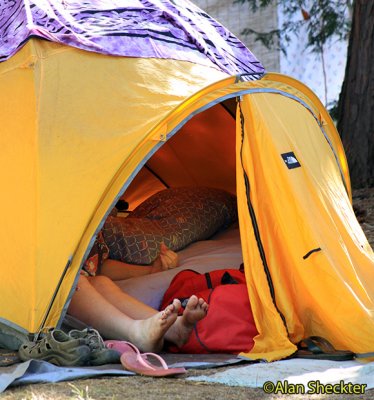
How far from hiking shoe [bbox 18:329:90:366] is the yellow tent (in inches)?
5.1

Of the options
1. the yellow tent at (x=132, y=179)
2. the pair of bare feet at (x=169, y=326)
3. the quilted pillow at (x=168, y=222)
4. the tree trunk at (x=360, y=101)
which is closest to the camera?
the pair of bare feet at (x=169, y=326)

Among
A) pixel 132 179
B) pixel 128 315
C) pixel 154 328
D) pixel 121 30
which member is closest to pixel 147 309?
pixel 128 315

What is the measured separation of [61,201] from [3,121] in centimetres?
45

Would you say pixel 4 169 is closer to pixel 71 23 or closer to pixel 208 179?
pixel 71 23

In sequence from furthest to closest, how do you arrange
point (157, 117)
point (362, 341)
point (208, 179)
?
1. point (208, 179)
2. point (157, 117)
3. point (362, 341)

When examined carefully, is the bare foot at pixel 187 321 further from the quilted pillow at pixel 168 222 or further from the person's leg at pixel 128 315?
the quilted pillow at pixel 168 222

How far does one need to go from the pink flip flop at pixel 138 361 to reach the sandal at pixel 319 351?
0.50m

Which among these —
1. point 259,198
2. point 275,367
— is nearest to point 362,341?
point 275,367

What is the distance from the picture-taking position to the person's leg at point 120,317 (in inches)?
111

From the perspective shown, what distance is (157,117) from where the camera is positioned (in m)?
3.02

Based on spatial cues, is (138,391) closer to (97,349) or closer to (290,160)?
(97,349)

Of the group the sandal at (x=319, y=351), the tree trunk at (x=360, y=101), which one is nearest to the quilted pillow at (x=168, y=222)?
the sandal at (x=319, y=351)

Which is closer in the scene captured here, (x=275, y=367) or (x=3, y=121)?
(x=275, y=367)

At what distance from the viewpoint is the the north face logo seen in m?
3.17
